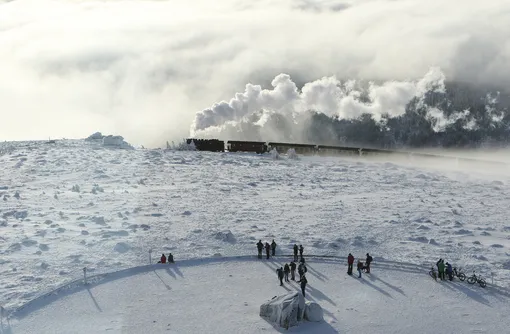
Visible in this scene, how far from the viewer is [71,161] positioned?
65875 mm

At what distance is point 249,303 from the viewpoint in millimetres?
26797

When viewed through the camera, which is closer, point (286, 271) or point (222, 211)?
point (286, 271)

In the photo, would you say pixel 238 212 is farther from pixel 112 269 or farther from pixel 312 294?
pixel 312 294

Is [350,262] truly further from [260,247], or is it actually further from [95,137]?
[95,137]

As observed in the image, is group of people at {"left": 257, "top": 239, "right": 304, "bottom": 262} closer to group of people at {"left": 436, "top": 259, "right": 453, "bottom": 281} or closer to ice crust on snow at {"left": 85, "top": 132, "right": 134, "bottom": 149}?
group of people at {"left": 436, "top": 259, "right": 453, "bottom": 281}

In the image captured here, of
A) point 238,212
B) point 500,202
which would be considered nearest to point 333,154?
point 500,202

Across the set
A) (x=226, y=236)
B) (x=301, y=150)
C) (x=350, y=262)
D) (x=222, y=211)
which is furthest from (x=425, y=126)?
(x=350, y=262)

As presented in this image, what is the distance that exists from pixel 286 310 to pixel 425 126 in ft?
515

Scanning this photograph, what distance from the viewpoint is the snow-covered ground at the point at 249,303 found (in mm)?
24469

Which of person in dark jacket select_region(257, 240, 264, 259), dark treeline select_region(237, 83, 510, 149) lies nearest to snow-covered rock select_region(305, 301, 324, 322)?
person in dark jacket select_region(257, 240, 264, 259)

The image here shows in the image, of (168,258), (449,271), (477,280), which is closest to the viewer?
(477,280)

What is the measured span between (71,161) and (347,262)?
4314cm

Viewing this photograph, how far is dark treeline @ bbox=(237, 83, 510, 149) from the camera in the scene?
164500 mm

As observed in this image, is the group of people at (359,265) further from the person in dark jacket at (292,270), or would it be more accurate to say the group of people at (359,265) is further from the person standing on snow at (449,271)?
the person standing on snow at (449,271)
